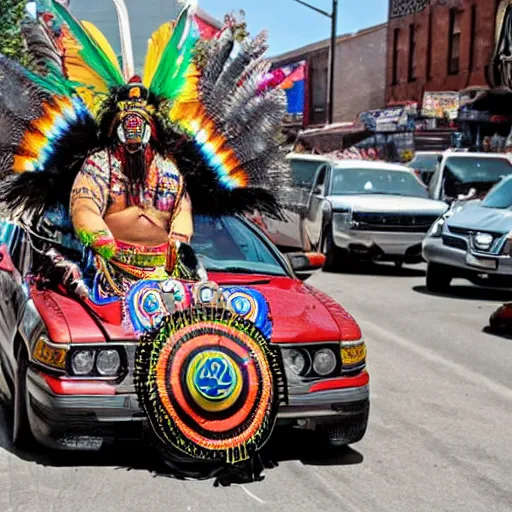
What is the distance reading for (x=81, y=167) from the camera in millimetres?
6480

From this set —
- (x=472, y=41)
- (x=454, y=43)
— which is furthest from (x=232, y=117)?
(x=454, y=43)

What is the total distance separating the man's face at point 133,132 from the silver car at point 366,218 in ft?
33.6

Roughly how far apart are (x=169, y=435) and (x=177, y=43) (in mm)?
2637

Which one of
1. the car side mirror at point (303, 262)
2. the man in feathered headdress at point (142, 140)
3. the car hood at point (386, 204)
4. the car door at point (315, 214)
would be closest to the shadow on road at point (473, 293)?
the car hood at point (386, 204)

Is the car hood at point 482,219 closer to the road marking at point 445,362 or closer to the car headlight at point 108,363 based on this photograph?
the road marking at point 445,362

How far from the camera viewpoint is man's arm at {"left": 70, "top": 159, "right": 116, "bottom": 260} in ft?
20.1

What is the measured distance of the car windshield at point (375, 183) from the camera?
57.8 ft

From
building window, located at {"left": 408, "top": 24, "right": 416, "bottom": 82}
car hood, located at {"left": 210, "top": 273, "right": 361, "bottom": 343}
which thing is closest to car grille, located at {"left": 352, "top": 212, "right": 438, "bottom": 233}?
car hood, located at {"left": 210, "top": 273, "right": 361, "bottom": 343}

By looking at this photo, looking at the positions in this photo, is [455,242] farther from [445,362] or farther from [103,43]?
[103,43]

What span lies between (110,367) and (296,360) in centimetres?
93

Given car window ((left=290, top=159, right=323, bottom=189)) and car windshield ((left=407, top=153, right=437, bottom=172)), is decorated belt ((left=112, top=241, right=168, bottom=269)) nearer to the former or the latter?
car window ((left=290, top=159, right=323, bottom=189))

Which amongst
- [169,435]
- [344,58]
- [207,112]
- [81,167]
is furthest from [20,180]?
[344,58]

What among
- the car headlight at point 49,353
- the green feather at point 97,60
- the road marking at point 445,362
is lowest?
the road marking at point 445,362

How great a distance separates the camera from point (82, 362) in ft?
17.5
